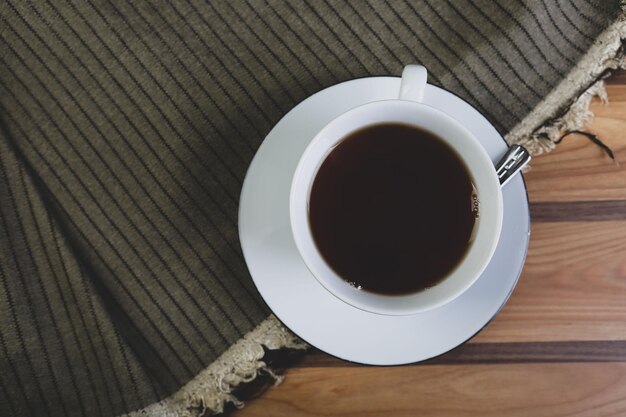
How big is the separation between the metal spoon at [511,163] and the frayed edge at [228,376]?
0.94 feet

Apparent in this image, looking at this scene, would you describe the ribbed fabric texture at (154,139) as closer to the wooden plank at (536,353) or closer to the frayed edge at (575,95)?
the frayed edge at (575,95)

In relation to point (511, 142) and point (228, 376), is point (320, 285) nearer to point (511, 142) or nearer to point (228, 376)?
point (228, 376)

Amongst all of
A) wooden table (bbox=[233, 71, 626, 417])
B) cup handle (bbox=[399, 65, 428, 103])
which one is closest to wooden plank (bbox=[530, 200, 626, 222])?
wooden table (bbox=[233, 71, 626, 417])

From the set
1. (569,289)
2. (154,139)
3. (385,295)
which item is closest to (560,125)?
(569,289)

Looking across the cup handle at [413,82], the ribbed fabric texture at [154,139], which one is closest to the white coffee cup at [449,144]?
the cup handle at [413,82]

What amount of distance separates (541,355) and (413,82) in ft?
1.20

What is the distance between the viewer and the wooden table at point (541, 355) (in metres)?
0.75

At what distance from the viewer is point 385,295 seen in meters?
0.64

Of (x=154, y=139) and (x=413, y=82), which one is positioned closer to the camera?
(x=413, y=82)

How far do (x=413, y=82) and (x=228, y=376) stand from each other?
0.39 m

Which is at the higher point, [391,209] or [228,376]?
[391,209]

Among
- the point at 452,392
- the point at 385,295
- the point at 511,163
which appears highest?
the point at 511,163

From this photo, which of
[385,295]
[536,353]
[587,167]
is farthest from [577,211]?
[385,295]

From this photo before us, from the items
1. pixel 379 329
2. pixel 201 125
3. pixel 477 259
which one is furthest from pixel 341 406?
pixel 201 125
